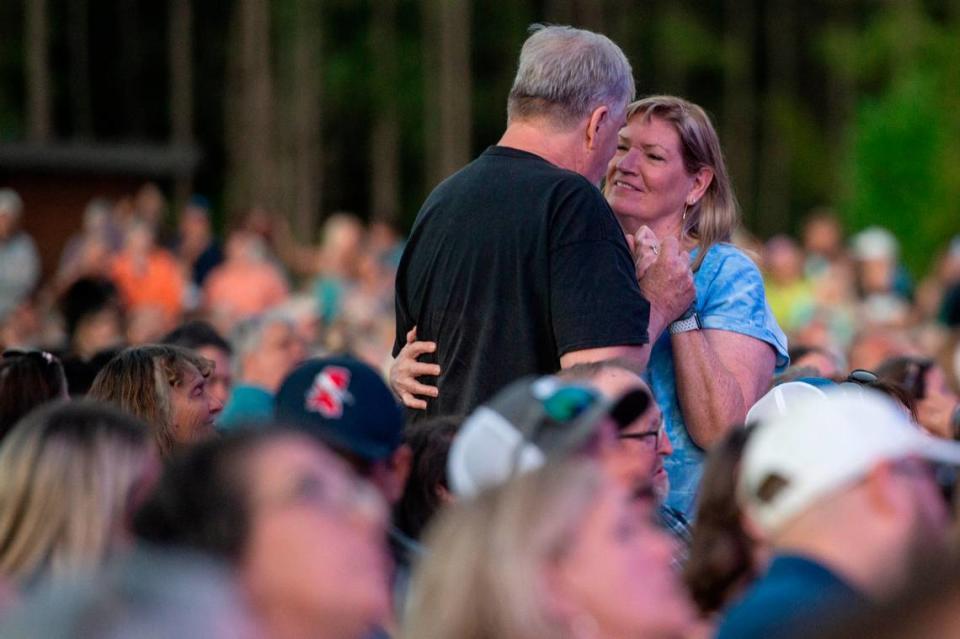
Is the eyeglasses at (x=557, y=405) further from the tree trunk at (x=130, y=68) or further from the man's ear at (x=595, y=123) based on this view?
the tree trunk at (x=130, y=68)

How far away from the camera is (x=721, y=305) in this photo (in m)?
5.78

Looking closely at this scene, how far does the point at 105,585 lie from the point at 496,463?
1573mm

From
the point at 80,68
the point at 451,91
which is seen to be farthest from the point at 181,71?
the point at 451,91

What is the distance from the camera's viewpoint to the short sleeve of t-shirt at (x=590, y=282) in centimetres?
518

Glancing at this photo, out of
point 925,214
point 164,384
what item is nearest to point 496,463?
point 164,384

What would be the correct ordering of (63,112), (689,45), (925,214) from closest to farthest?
(925,214) < (63,112) < (689,45)

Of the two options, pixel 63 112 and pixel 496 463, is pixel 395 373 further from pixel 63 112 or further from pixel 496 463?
pixel 63 112

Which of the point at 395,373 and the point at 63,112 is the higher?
the point at 395,373

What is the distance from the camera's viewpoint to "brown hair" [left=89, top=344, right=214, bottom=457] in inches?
236

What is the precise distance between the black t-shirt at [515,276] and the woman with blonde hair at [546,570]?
176cm

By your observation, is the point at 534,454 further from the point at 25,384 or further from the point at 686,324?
the point at 25,384

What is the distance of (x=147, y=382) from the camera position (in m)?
6.07

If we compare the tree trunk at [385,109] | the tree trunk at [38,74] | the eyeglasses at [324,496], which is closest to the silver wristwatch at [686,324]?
the eyeglasses at [324,496]

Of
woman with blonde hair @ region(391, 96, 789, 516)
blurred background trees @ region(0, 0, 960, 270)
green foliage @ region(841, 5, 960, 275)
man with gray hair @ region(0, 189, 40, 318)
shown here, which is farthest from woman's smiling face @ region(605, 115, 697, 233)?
blurred background trees @ region(0, 0, 960, 270)
